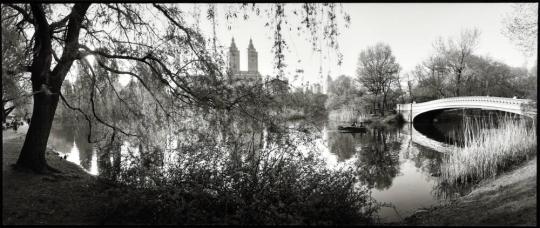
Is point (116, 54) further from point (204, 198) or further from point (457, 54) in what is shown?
point (457, 54)

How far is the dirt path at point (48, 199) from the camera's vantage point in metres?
4.16

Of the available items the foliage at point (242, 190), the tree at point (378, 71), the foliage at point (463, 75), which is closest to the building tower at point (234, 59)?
the foliage at point (242, 190)

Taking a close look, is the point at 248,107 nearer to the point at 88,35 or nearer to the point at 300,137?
the point at 300,137

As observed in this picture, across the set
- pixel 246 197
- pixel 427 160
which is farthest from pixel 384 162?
pixel 246 197

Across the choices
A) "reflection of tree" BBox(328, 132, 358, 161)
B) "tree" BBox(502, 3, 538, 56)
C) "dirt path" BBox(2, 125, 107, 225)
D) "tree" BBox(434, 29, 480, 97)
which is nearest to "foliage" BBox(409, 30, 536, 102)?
"tree" BBox(434, 29, 480, 97)

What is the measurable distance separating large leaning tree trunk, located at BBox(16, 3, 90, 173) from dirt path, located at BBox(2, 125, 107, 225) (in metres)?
0.35

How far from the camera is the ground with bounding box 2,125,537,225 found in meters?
4.15

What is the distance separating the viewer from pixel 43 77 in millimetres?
5113

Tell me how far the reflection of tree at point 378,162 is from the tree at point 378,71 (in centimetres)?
948

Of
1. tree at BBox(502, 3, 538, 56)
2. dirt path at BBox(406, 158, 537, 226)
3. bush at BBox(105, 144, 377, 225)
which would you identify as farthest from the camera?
tree at BBox(502, 3, 538, 56)

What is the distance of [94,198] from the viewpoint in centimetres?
498

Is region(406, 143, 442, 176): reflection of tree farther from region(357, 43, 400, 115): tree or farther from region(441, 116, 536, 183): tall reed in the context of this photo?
region(357, 43, 400, 115): tree

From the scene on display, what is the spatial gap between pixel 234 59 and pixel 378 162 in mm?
5780

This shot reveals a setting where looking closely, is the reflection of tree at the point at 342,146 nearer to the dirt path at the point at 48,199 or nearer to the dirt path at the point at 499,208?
the dirt path at the point at 499,208
